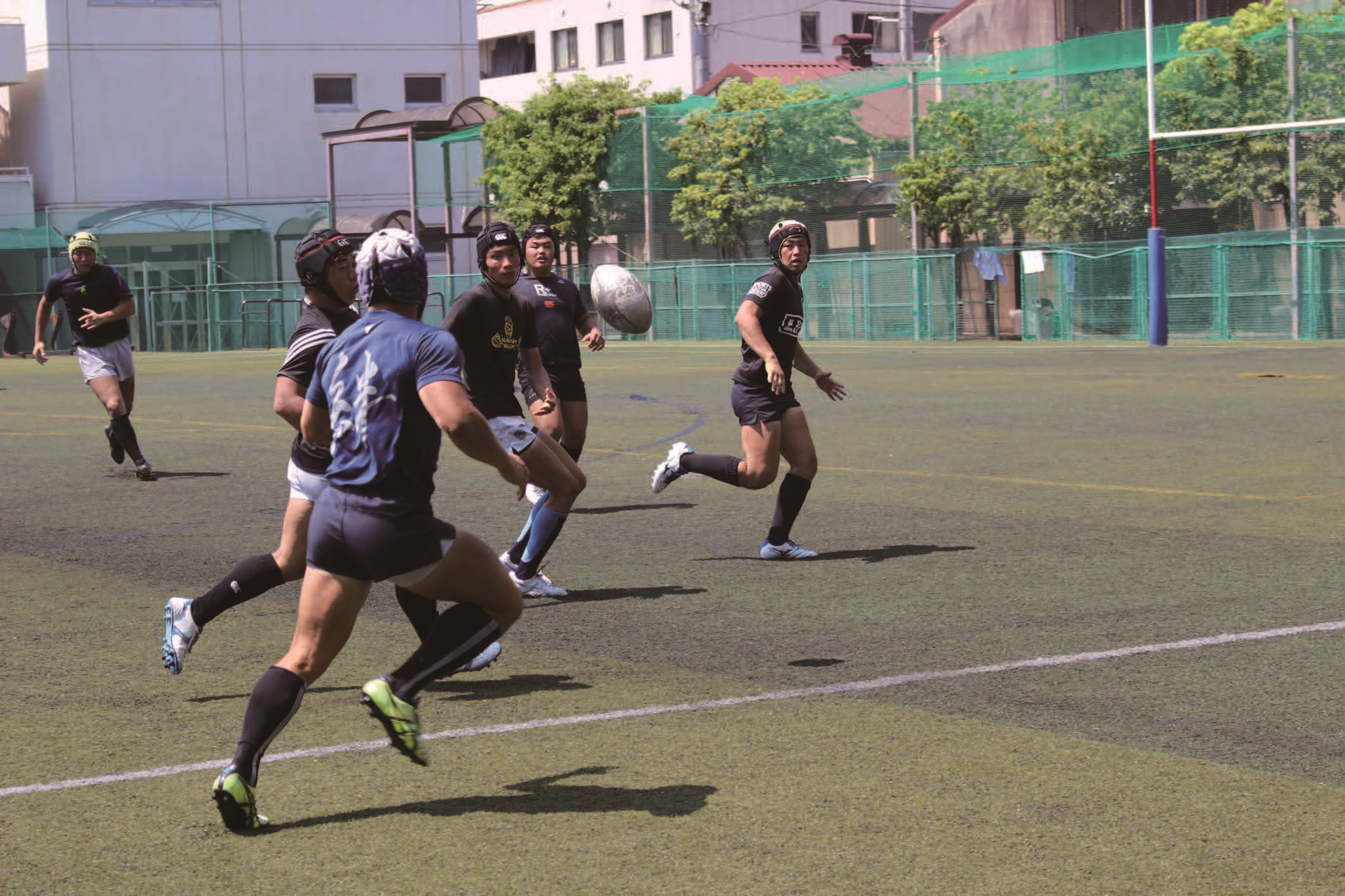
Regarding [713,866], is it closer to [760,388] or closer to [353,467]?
[353,467]

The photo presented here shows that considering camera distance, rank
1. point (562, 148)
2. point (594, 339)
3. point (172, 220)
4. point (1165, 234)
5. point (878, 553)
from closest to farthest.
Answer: point (878, 553), point (594, 339), point (1165, 234), point (562, 148), point (172, 220)

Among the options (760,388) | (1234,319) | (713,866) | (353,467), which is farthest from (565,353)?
(1234,319)

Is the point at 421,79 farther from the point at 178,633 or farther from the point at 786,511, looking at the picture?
the point at 178,633

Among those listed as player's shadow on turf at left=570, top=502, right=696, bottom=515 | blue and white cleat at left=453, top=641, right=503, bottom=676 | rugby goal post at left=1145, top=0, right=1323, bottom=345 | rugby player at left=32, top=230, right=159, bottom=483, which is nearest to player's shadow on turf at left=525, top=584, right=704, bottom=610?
blue and white cleat at left=453, top=641, right=503, bottom=676

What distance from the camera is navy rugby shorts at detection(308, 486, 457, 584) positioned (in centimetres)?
516

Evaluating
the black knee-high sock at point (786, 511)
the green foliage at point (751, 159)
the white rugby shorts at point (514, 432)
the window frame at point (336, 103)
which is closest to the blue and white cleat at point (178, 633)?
the white rugby shorts at point (514, 432)

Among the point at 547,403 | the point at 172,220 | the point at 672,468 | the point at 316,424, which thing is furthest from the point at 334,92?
the point at 316,424

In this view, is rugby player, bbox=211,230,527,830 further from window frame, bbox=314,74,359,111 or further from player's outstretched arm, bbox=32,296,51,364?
window frame, bbox=314,74,359,111

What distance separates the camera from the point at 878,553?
33.2 ft

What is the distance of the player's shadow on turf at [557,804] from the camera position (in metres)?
5.22

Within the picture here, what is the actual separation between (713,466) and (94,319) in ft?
22.6

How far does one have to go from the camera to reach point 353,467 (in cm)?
521

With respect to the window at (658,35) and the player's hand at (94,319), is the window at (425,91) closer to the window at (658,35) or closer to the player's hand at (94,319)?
the window at (658,35)

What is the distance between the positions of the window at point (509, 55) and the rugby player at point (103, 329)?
67.5 m
